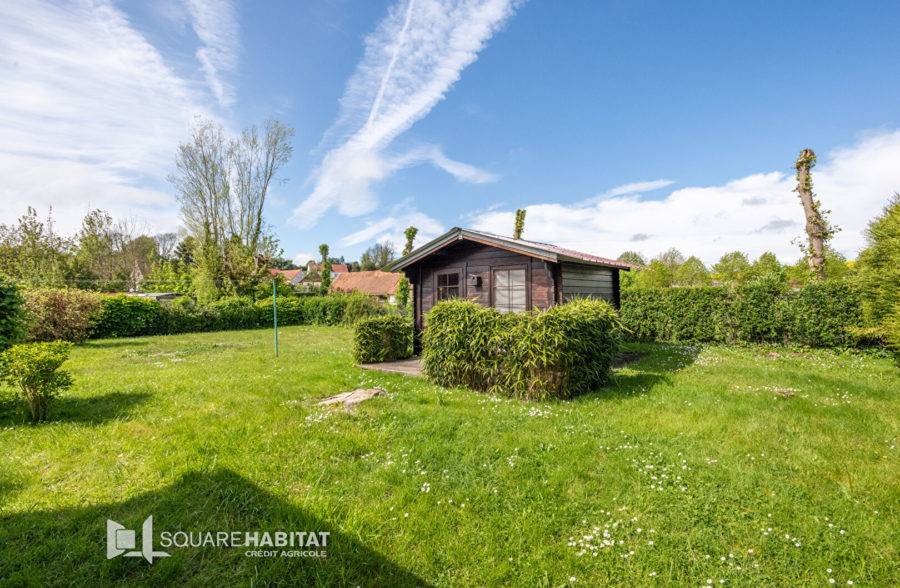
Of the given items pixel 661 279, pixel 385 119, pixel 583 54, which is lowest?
pixel 661 279

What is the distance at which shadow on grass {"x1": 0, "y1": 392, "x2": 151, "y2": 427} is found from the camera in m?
4.79

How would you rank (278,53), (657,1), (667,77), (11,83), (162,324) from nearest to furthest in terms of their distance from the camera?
(11,83), (657,1), (278,53), (667,77), (162,324)

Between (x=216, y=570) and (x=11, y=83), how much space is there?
8572 millimetres

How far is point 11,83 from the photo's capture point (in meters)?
5.84

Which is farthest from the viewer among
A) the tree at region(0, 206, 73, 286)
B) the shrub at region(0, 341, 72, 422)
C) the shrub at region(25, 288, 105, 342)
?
the tree at region(0, 206, 73, 286)

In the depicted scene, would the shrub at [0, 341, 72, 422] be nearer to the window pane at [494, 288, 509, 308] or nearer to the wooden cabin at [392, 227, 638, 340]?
the wooden cabin at [392, 227, 638, 340]

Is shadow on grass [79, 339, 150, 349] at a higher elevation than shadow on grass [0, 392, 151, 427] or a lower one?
higher

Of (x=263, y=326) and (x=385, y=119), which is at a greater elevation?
(x=385, y=119)

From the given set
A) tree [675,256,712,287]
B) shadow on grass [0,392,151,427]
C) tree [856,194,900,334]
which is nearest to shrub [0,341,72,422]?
shadow on grass [0,392,151,427]

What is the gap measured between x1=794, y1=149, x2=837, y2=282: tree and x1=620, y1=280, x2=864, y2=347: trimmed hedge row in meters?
4.48

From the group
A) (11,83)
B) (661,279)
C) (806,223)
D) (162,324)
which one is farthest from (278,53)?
(661,279)

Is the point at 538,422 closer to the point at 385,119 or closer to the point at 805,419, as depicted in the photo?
the point at 805,419

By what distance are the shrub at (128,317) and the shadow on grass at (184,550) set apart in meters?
17.2
